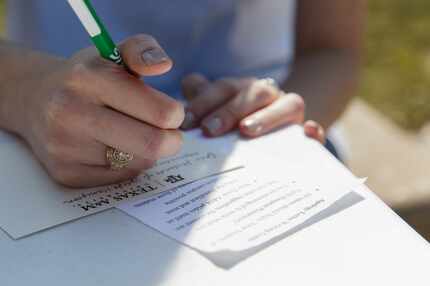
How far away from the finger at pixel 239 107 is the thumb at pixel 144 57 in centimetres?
21

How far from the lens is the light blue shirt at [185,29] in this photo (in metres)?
1.18

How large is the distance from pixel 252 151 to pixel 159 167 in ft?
0.38

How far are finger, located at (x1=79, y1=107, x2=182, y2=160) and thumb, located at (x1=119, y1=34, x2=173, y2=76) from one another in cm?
5

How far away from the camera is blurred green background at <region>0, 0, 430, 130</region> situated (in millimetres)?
2551

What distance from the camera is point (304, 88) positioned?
4.12ft

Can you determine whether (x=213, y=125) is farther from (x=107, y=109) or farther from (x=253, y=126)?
(x=107, y=109)

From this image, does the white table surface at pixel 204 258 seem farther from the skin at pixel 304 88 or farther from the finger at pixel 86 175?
the skin at pixel 304 88

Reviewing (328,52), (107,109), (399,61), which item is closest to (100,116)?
(107,109)

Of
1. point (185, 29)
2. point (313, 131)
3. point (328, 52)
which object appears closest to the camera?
point (313, 131)

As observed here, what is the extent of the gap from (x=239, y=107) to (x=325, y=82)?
392 millimetres

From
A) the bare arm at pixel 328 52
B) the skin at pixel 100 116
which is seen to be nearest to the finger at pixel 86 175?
the skin at pixel 100 116

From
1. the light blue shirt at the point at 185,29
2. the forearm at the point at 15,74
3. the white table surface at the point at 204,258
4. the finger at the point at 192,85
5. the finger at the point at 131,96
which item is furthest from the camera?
the light blue shirt at the point at 185,29

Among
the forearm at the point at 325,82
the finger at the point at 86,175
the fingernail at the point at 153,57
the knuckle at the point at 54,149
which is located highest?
the fingernail at the point at 153,57

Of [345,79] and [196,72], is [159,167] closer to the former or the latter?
[196,72]
